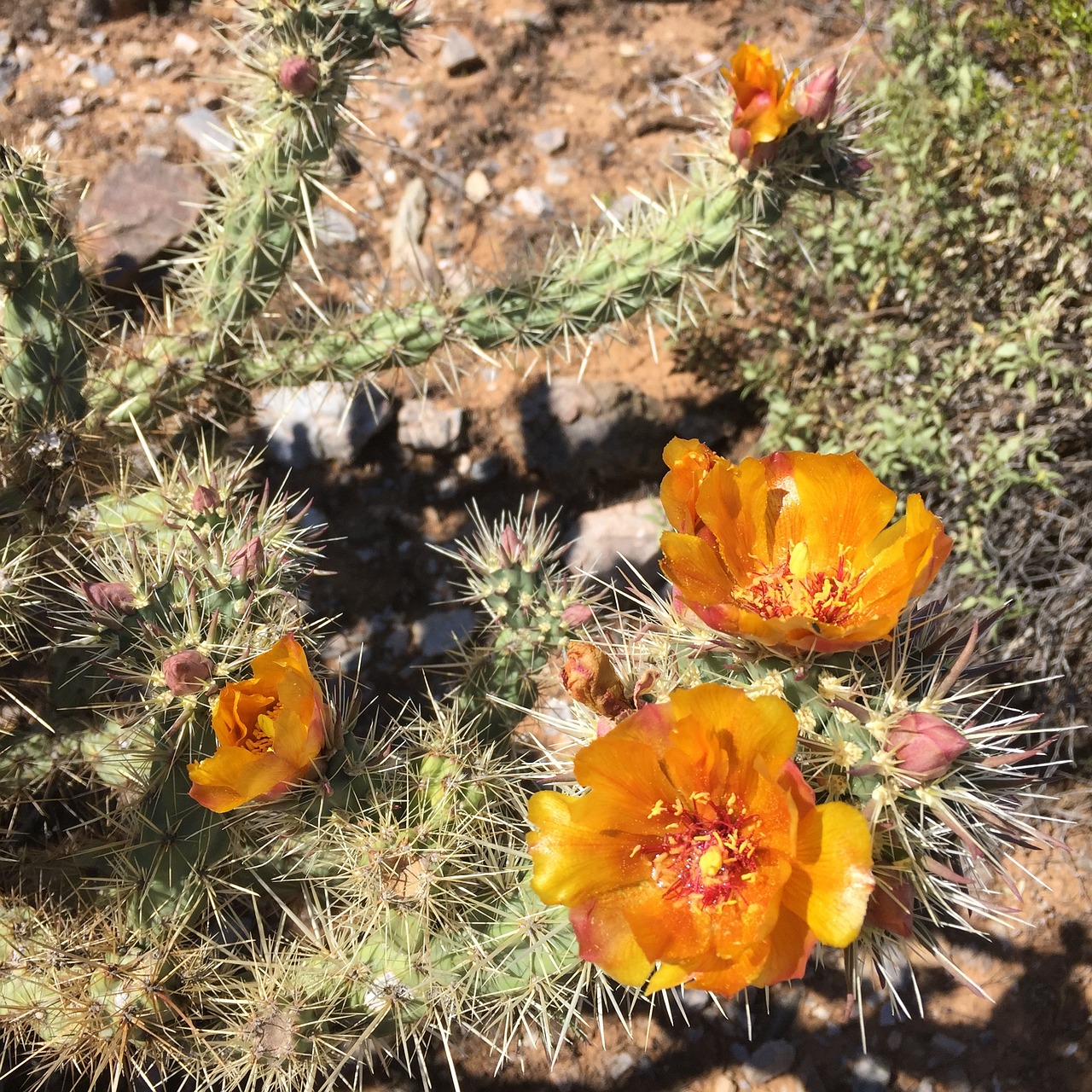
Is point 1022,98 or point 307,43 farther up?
point 307,43

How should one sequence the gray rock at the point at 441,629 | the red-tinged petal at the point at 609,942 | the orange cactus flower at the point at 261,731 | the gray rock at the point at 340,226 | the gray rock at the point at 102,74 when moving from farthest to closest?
the gray rock at the point at 102,74, the gray rock at the point at 340,226, the gray rock at the point at 441,629, the orange cactus flower at the point at 261,731, the red-tinged petal at the point at 609,942

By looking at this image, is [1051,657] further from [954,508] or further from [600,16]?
[600,16]

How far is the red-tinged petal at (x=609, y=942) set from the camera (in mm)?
1224

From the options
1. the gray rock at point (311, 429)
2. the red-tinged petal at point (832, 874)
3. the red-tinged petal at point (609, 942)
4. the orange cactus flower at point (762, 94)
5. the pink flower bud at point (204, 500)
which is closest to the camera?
the red-tinged petal at point (832, 874)

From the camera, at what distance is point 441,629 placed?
3.23 meters

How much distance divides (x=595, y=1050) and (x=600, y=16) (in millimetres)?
4250

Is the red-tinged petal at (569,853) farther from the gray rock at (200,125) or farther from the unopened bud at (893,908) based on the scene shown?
the gray rock at (200,125)

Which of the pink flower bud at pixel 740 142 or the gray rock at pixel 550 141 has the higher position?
the pink flower bud at pixel 740 142

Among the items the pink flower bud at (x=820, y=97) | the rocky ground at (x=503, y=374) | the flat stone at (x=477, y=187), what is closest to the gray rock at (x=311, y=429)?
the rocky ground at (x=503, y=374)

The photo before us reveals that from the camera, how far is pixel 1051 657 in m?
2.89

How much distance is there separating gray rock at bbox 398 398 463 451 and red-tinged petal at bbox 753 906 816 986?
2.52 meters

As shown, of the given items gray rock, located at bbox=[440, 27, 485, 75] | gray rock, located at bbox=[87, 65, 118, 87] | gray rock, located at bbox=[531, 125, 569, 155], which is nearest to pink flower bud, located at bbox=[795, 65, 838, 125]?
gray rock, located at bbox=[531, 125, 569, 155]

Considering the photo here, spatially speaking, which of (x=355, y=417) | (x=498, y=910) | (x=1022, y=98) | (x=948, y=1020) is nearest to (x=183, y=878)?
(x=498, y=910)

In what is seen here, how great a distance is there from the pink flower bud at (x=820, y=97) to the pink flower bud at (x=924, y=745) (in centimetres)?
156
